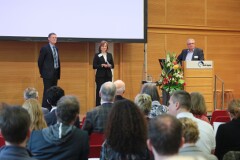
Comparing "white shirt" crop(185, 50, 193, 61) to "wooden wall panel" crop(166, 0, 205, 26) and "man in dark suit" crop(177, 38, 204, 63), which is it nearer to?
"man in dark suit" crop(177, 38, 204, 63)

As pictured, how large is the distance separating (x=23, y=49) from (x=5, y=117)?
671 centimetres

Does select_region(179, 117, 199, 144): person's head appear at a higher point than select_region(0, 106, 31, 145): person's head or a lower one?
lower

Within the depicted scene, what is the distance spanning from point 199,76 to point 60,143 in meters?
5.52

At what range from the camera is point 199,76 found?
7.71 metres

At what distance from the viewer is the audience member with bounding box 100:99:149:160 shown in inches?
94.6

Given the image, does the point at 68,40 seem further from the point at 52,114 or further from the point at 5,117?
the point at 5,117

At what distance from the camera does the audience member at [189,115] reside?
3.13 m

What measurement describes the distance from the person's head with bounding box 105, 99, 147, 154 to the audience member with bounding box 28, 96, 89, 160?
30 centimetres

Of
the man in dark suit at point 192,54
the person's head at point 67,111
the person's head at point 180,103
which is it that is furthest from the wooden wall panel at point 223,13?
the person's head at point 67,111

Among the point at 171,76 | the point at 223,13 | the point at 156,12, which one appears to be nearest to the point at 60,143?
the point at 171,76

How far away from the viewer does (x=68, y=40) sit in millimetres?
8258

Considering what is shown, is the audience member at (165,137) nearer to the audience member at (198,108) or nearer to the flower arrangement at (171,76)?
the audience member at (198,108)

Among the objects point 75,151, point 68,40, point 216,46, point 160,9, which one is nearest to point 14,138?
point 75,151

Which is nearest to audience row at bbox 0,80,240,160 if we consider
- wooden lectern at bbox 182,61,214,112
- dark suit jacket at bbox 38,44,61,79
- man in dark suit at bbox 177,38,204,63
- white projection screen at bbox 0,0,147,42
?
dark suit jacket at bbox 38,44,61,79
